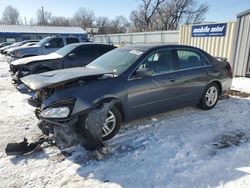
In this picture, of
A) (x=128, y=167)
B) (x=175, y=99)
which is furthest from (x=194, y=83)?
(x=128, y=167)

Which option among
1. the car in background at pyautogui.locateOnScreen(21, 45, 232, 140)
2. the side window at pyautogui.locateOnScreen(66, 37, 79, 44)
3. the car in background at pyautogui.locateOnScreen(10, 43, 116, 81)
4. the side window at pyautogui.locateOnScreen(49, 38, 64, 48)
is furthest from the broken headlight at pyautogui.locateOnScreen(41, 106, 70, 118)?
the side window at pyautogui.locateOnScreen(66, 37, 79, 44)

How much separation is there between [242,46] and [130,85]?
7288mm

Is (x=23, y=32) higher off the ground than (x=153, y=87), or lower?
higher

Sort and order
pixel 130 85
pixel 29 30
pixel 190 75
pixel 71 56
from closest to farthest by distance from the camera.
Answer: pixel 130 85 < pixel 190 75 < pixel 71 56 < pixel 29 30

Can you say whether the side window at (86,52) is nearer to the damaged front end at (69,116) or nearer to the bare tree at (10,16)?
the damaged front end at (69,116)

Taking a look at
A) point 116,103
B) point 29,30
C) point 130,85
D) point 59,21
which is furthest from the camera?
point 59,21

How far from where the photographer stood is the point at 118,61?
15.1 ft

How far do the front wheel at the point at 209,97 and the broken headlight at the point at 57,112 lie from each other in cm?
340

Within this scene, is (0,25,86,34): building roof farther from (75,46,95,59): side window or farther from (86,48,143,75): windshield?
(86,48,143,75): windshield

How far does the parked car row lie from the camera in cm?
346

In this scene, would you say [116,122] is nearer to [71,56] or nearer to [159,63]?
[159,63]

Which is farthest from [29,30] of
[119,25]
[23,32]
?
[119,25]

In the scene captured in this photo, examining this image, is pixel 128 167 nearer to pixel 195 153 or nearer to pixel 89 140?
pixel 89 140

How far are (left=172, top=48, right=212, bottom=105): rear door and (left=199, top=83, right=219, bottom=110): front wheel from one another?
18cm
